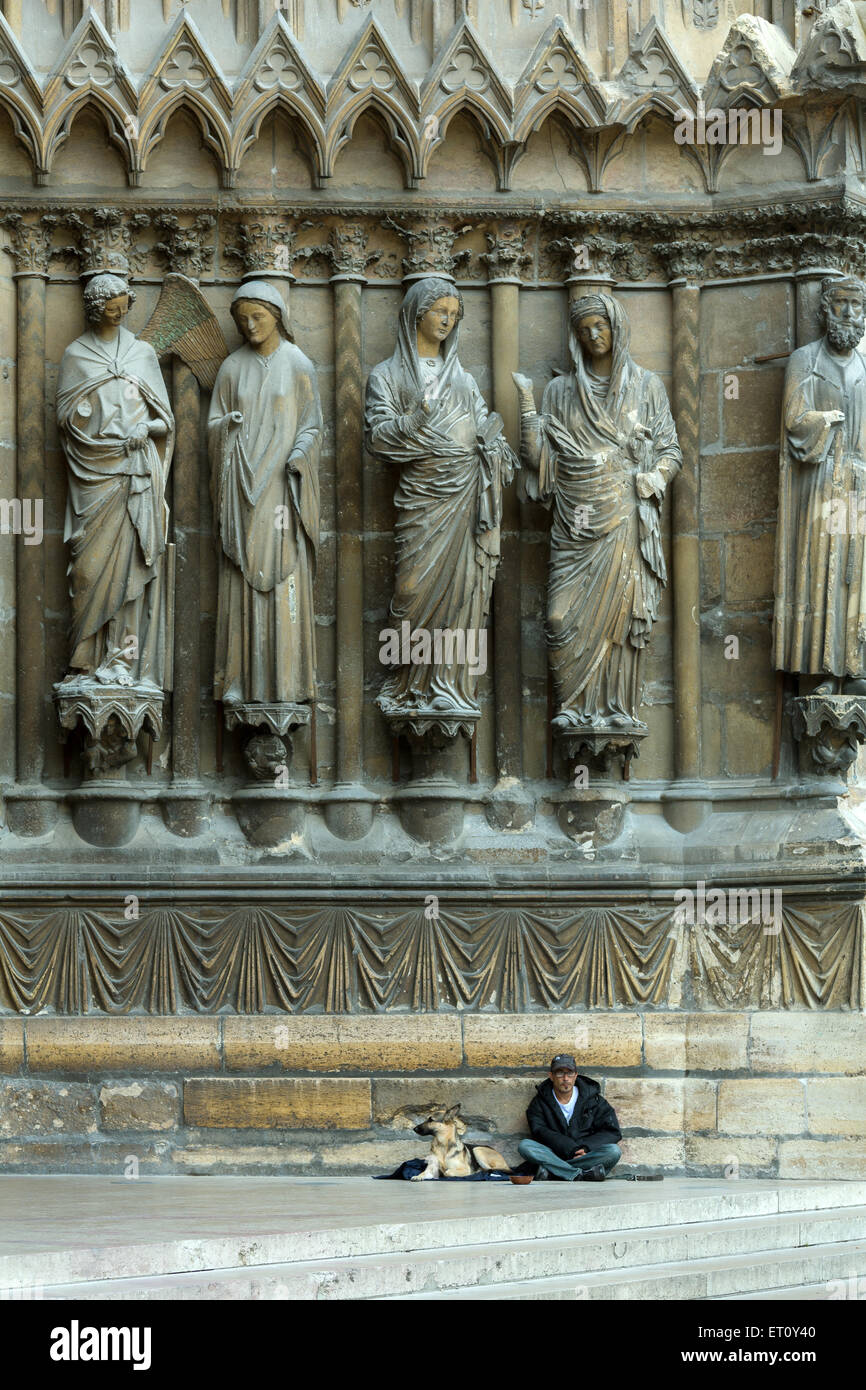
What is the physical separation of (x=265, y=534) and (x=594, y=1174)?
390 cm

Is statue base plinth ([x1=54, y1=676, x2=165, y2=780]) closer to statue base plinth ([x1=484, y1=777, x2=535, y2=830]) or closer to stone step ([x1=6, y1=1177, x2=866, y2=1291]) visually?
statue base plinth ([x1=484, y1=777, x2=535, y2=830])

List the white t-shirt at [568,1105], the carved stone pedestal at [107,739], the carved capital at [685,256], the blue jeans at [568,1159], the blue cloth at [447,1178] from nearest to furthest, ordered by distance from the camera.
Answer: the blue cloth at [447,1178], the blue jeans at [568,1159], the white t-shirt at [568,1105], the carved stone pedestal at [107,739], the carved capital at [685,256]

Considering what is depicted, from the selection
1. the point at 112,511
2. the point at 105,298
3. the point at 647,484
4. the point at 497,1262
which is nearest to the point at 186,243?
the point at 105,298

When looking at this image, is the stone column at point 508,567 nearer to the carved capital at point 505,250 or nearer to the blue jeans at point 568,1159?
the carved capital at point 505,250

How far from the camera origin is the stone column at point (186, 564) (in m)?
14.3

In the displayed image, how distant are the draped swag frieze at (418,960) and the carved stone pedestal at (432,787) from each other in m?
0.46

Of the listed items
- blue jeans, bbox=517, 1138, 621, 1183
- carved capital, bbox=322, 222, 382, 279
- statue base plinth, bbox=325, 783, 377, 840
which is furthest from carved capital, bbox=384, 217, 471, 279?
blue jeans, bbox=517, 1138, 621, 1183

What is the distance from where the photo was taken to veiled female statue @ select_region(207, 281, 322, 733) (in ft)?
46.1

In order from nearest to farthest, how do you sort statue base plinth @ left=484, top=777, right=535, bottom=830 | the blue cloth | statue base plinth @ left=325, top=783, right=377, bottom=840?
the blue cloth, statue base plinth @ left=325, top=783, right=377, bottom=840, statue base plinth @ left=484, top=777, right=535, bottom=830

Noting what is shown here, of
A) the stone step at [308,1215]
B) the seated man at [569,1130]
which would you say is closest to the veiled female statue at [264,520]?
the seated man at [569,1130]

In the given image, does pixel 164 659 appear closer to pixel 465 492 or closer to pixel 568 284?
pixel 465 492

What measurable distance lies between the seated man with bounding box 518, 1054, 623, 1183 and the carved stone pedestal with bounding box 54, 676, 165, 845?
9.03 feet

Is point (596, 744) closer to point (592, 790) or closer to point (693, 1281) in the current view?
point (592, 790)

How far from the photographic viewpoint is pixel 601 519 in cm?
1423
